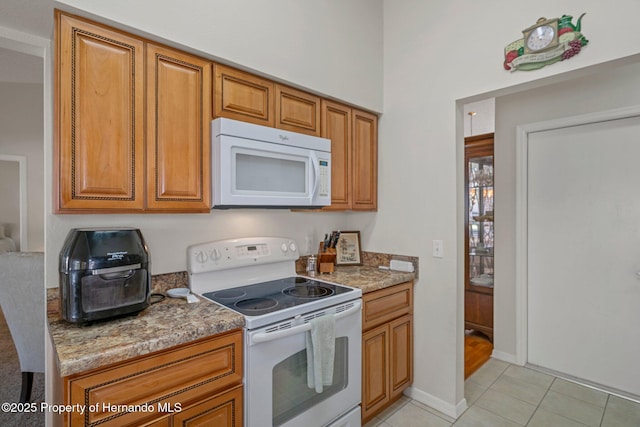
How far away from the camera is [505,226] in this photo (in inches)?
117

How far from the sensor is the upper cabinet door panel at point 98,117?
126 cm

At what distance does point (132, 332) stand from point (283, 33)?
1.78 m

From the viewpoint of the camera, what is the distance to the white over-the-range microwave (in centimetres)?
159

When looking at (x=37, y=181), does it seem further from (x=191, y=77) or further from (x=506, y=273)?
(x=506, y=273)

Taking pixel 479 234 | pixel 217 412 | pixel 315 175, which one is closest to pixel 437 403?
pixel 217 412

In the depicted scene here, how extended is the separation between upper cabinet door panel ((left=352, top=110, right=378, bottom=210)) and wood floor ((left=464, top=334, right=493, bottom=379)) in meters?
1.69

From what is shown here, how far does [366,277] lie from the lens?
2.23m

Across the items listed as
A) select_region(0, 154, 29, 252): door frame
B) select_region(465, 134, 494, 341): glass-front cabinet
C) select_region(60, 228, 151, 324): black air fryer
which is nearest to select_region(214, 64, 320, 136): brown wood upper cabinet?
select_region(60, 228, 151, 324): black air fryer

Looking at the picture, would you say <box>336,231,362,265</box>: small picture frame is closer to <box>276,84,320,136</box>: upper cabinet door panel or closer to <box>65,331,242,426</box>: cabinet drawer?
<box>276,84,320,136</box>: upper cabinet door panel

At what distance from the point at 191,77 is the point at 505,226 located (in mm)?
2861

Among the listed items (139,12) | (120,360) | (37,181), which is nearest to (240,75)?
(139,12)

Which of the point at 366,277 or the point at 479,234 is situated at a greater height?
the point at 479,234

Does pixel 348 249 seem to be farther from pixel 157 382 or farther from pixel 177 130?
pixel 157 382

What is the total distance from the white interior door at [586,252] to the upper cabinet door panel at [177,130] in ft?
8.90
